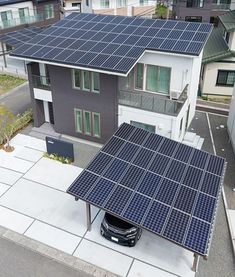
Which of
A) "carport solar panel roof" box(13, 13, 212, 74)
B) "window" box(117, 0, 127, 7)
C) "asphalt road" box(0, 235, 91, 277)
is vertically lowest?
"asphalt road" box(0, 235, 91, 277)

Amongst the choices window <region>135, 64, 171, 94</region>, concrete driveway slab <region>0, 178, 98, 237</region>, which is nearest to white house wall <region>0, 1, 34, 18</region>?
window <region>135, 64, 171, 94</region>

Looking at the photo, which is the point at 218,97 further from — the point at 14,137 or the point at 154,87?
the point at 14,137

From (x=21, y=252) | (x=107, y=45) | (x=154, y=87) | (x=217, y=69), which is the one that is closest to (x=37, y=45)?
(x=107, y=45)

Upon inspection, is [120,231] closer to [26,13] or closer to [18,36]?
[18,36]

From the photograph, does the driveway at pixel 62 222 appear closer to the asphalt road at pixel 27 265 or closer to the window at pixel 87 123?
the asphalt road at pixel 27 265

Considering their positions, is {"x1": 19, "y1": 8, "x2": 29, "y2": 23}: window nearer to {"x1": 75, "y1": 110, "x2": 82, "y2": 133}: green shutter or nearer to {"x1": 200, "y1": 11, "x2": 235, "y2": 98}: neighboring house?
{"x1": 200, "y1": 11, "x2": 235, "y2": 98}: neighboring house

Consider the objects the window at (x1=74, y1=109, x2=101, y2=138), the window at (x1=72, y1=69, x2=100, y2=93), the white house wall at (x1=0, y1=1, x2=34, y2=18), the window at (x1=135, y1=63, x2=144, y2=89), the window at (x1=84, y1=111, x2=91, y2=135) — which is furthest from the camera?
the white house wall at (x1=0, y1=1, x2=34, y2=18)
